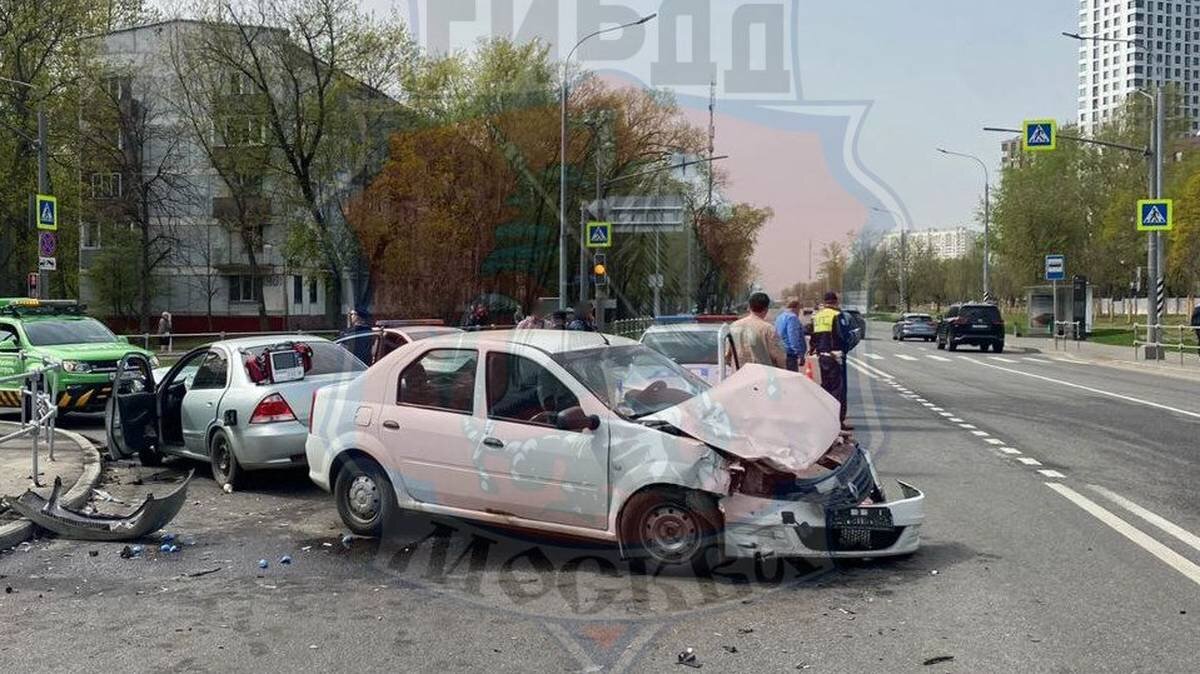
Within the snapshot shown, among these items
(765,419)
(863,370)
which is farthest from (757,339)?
(863,370)

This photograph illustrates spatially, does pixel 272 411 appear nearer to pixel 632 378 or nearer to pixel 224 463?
pixel 224 463

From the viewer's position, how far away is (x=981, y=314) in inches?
1539

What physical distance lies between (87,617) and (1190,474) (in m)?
9.57

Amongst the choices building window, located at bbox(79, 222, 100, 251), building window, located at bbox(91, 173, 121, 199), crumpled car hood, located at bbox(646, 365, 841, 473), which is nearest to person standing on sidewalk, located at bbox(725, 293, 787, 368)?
crumpled car hood, located at bbox(646, 365, 841, 473)

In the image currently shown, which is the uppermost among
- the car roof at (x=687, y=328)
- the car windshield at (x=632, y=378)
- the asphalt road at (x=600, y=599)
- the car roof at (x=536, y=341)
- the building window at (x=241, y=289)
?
the building window at (x=241, y=289)

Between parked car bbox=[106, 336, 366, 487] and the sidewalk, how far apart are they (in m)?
22.2

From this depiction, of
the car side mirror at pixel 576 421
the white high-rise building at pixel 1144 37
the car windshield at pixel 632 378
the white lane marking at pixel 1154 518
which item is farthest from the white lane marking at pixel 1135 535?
the white high-rise building at pixel 1144 37

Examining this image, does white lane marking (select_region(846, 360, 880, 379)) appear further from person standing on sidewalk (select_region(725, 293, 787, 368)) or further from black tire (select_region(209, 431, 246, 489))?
black tire (select_region(209, 431, 246, 489))

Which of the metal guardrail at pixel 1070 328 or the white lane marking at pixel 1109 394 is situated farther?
the metal guardrail at pixel 1070 328

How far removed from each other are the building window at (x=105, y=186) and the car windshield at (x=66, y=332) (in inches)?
1171

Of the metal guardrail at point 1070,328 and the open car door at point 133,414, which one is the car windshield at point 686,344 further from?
the metal guardrail at point 1070,328

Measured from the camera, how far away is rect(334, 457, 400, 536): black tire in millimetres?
7379

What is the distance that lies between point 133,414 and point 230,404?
4.93 ft

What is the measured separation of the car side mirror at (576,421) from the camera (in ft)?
20.9
